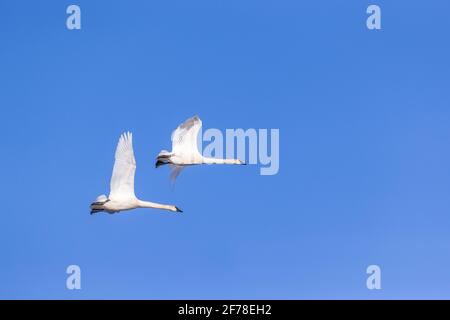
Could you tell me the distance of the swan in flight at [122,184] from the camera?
133ft

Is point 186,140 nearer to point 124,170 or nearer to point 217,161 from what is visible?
point 217,161

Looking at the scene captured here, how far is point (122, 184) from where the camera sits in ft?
137

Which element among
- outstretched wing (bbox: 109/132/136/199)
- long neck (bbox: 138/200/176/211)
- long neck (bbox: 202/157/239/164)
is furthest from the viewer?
long neck (bbox: 202/157/239/164)

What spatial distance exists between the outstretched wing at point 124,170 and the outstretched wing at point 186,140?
3419 millimetres

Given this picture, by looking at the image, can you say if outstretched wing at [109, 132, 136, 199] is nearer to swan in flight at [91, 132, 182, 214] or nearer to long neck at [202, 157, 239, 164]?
swan in flight at [91, 132, 182, 214]

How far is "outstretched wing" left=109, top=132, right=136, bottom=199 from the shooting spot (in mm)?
40375

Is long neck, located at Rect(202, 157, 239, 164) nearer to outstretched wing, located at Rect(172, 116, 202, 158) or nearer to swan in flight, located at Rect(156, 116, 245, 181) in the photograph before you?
swan in flight, located at Rect(156, 116, 245, 181)

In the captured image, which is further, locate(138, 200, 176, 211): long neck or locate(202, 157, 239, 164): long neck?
locate(202, 157, 239, 164): long neck

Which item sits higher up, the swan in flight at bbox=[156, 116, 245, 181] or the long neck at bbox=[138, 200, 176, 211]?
the swan in flight at bbox=[156, 116, 245, 181]

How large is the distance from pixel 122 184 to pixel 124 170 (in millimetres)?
726

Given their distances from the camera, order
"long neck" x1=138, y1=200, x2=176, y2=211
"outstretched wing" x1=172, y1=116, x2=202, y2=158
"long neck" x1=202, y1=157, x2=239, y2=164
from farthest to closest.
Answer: "long neck" x1=202, y1=157, x2=239, y2=164 → "outstretched wing" x1=172, y1=116, x2=202, y2=158 → "long neck" x1=138, y1=200, x2=176, y2=211

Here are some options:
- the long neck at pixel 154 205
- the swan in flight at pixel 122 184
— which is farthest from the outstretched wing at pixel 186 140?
the swan in flight at pixel 122 184

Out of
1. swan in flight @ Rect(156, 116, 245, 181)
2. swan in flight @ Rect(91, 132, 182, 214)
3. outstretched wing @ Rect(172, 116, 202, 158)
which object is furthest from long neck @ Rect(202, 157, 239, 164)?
swan in flight @ Rect(91, 132, 182, 214)
